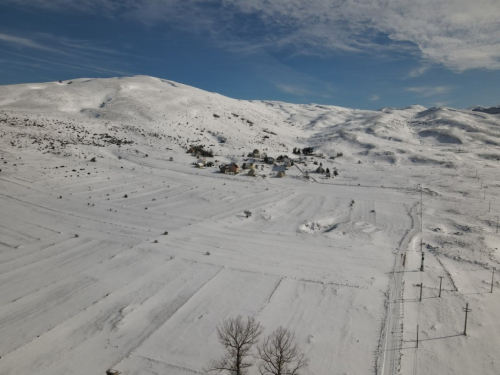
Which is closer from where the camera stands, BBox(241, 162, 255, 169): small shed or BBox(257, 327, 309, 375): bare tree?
BBox(257, 327, 309, 375): bare tree

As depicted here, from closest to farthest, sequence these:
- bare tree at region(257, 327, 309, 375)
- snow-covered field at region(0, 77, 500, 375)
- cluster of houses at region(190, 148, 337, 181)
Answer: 1. bare tree at region(257, 327, 309, 375)
2. snow-covered field at region(0, 77, 500, 375)
3. cluster of houses at region(190, 148, 337, 181)

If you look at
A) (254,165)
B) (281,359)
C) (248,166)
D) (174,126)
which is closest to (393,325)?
(281,359)

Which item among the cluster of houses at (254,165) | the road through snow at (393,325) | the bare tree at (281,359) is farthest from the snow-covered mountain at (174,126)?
the bare tree at (281,359)

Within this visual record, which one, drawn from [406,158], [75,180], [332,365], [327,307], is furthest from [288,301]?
[406,158]

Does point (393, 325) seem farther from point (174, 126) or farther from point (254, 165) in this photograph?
point (174, 126)

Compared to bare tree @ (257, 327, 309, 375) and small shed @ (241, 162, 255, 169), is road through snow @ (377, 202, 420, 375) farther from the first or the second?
small shed @ (241, 162, 255, 169)

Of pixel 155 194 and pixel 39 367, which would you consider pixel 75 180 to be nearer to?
pixel 155 194

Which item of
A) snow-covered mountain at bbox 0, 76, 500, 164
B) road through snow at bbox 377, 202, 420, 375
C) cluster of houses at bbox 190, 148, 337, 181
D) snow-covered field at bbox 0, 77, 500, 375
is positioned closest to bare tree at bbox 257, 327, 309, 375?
snow-covered field at bbox 0, 77, 500, 375

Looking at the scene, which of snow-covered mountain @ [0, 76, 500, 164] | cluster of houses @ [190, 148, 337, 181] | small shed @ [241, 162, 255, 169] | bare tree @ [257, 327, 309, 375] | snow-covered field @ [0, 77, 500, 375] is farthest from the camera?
snow-covered mountain @ [0, 76, 500, 164]

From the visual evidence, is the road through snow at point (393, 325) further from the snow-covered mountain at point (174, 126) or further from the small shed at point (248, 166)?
the snow-covered mountain at point (174, 126)
